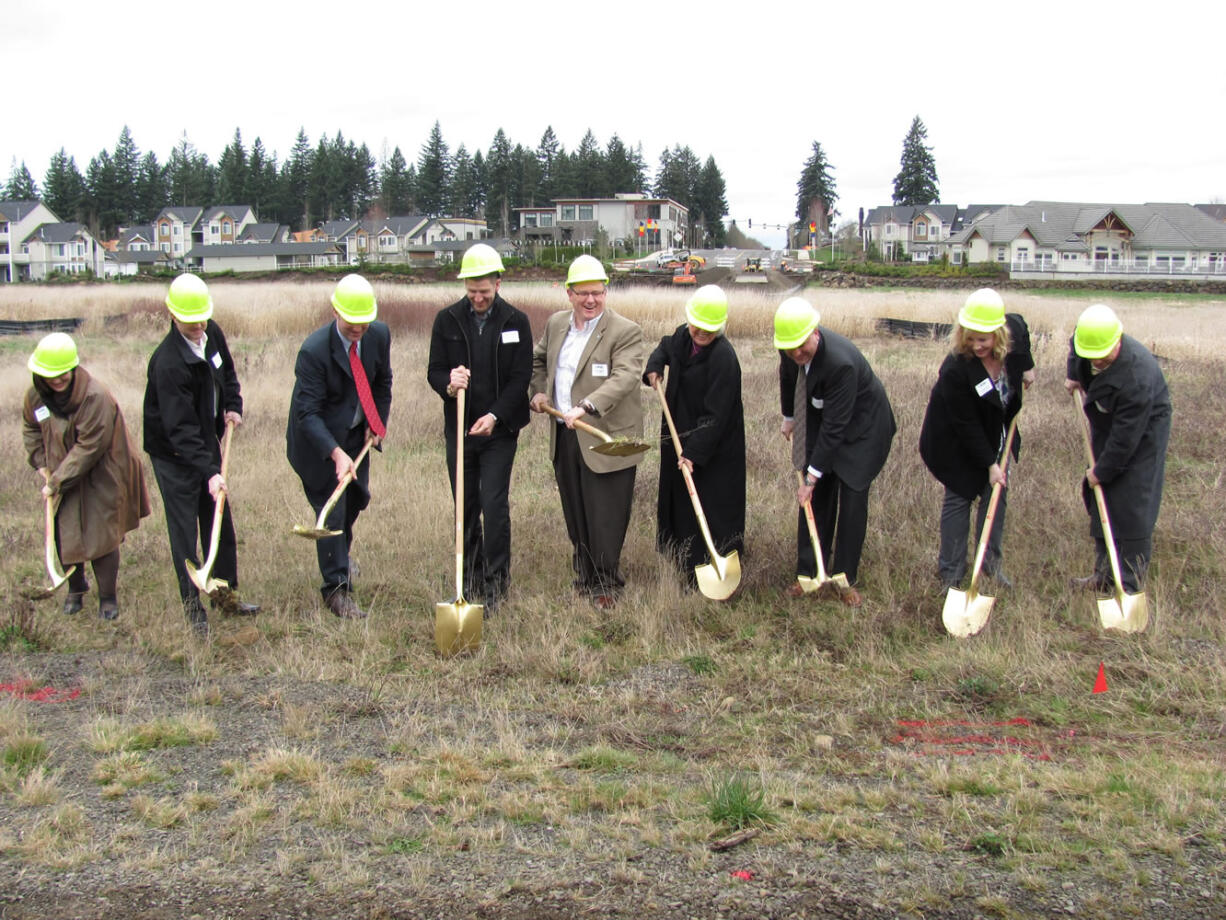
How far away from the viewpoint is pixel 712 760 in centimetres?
392

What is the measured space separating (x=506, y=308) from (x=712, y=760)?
2782mm

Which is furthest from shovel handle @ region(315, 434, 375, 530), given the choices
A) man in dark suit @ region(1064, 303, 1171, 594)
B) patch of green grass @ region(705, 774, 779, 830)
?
man in dark suit @ region(1064, 303, 1171, 594)

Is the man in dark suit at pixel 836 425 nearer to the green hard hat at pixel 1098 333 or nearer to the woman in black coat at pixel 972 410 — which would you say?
the woman in black coat at pixel 972 410

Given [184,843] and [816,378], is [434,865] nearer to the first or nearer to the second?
[184,843]

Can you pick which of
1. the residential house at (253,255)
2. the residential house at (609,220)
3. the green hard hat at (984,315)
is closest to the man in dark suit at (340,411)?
the green hard hat at (984,315)

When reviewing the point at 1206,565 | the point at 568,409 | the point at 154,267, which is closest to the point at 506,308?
the point at 568,409

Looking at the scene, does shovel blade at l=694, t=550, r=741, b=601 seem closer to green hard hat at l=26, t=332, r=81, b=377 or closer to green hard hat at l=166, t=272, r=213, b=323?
green hard hat at l=166, t=272, r=213, b=323

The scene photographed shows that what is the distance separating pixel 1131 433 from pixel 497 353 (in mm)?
3372

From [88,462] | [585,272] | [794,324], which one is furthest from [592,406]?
[88,462]

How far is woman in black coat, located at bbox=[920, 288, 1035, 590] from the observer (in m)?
5.14

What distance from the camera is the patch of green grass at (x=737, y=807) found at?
10.9ft

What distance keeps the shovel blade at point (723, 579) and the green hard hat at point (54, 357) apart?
362 cm

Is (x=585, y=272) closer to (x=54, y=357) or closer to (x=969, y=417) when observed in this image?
(x=969, y=417)

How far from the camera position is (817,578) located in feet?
18.3
